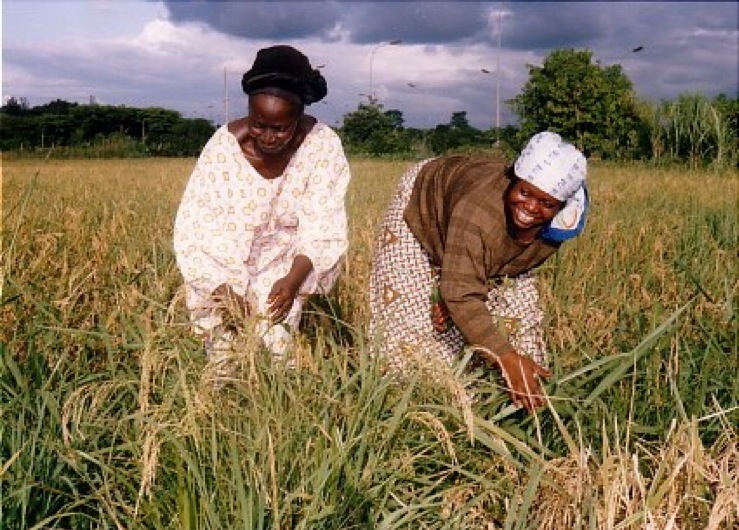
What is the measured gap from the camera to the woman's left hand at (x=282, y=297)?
249cm

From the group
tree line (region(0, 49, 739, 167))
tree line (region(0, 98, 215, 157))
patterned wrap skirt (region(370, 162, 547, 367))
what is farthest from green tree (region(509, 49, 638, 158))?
patterned wrap skirt (region(370, 162, 547, 367))

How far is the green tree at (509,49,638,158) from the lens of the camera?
2353 centimetres

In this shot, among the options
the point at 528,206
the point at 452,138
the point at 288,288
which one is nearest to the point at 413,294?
the point at 288,288

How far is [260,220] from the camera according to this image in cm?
277

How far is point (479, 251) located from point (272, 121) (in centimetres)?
71

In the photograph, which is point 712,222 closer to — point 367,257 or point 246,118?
point 367,257

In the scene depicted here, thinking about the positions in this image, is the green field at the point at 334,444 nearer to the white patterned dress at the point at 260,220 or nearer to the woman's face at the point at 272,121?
the white patterned dress at the point at 260,220

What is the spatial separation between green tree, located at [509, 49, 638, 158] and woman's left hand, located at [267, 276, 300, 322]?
21.4m

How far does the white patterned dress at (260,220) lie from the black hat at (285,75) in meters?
0.27

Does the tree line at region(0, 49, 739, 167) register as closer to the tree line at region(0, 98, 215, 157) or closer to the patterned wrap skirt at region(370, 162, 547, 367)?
the tree line at region(0, 98, 215, 157)

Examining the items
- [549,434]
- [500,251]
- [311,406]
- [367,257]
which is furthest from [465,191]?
[367,257]

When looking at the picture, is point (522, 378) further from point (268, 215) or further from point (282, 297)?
point (268, 215)

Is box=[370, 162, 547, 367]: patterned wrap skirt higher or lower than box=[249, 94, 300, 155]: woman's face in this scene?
lower

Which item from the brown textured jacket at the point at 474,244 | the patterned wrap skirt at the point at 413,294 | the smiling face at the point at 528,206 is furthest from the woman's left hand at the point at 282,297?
the smiling face at the point at 528,206
